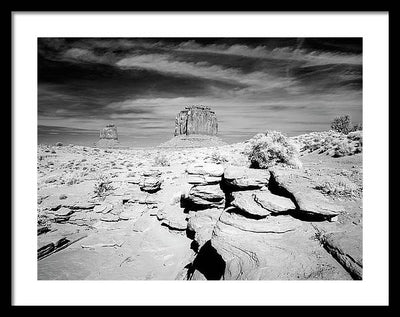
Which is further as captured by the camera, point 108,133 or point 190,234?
point 108,133

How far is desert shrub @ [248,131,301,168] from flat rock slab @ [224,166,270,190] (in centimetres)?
110

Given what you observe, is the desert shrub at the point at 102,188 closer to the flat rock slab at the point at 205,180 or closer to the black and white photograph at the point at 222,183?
the black and white photograph at the point at 222,183

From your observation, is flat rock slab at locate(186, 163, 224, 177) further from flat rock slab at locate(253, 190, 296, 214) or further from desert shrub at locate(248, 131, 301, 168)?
flat rock slab at locate(253, 190, 296, 214)

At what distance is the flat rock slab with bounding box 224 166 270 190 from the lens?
219 inches

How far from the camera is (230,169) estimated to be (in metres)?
6.79

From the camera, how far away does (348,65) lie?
440cm

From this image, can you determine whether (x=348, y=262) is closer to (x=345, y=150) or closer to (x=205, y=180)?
(x=205, y=180)

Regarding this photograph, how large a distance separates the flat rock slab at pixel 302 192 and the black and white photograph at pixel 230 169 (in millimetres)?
34

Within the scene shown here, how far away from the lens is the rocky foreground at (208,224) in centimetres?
328

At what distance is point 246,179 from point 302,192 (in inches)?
62.5

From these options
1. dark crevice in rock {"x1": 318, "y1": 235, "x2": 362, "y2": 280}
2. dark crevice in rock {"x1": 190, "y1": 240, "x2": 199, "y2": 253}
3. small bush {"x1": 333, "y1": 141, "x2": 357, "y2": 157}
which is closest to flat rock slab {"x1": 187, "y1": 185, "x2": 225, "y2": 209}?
dark crevice in rock {"x1": 190, "y1": 240, "x2": 199, "y2": 253}

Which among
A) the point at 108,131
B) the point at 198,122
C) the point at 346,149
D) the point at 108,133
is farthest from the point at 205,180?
the point at 198,122

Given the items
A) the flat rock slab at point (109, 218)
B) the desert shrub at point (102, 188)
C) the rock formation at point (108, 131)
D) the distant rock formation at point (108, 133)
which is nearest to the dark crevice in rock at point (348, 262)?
the flat rock slab at point (109, 218)
